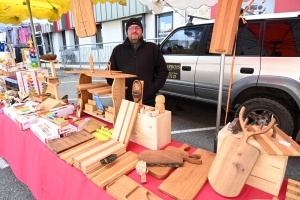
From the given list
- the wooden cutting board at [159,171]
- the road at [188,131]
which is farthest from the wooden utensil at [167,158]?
the road at [188,131]

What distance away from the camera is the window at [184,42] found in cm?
352

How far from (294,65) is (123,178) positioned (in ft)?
8.54

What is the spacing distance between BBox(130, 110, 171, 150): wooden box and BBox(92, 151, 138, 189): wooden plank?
150mm

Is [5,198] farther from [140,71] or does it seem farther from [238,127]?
[238,127]

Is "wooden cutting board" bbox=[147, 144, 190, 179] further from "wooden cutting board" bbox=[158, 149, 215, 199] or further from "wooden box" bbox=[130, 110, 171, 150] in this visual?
"wooden box" bbox=[130, 110, 171, 150]

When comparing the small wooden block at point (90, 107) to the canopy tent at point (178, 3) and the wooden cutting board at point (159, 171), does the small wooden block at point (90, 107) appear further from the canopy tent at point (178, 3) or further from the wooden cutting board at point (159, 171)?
the canopy tent at point (178, 3)

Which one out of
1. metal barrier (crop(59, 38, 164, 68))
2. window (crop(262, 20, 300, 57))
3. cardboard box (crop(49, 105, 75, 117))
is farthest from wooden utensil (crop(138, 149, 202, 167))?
metal barrier (crop(59, 38, 164, 68))

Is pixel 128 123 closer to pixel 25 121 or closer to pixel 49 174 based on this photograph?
pixel 49 174

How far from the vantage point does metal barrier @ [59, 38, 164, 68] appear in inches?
365

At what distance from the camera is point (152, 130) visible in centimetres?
123

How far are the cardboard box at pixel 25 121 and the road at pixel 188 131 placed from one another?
72 centimetres

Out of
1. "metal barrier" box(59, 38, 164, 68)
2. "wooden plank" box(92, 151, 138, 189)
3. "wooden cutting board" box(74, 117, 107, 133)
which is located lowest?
"wooden plank" box(92, 151, 138, 189)

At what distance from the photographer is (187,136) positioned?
311 cm

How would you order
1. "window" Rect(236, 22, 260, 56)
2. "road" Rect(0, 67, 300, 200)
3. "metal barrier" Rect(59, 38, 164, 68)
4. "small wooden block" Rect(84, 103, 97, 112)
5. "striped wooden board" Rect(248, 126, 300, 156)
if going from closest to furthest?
"striped wooden board" Rect(248, 126, 300, 156) → "small wooden block" Rect(84, 103, 97, 112) → "road" Rect(0, 67, 300, 200) → "window" Rect(236, 22, 260, 56) → "metal barrier" Rect(59, 38, 164, 68)
